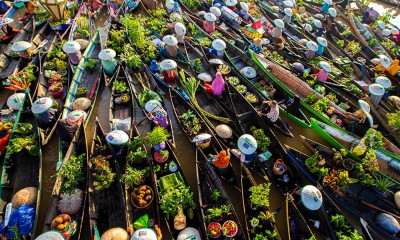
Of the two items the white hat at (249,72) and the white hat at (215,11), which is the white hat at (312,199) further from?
the white hat at (215,11)

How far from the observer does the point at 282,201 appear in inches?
440

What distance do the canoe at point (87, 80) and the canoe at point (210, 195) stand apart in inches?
233

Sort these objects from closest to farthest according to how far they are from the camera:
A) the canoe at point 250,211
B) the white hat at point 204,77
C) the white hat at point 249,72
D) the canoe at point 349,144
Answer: the canoe at point 250,211 → the canoe at point 349,144 → the white hat at point 204,77 → the white hat at point 249,72

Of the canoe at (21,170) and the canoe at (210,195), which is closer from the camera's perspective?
the canoe at (210,195)

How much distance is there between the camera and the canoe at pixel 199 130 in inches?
431

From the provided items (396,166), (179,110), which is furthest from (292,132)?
(179,110)

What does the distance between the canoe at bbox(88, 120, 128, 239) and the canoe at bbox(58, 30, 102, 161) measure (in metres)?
1.89

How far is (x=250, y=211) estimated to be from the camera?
32.8 ft

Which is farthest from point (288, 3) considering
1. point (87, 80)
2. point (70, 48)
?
point (70, 48)

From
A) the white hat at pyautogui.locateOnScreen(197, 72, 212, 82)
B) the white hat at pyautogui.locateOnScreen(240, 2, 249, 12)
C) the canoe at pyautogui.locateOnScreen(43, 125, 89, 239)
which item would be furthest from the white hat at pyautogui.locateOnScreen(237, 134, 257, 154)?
the white hat at pyautogui.locateOnScreen(240, 2, 249, 12)

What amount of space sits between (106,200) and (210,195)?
406 centimetres

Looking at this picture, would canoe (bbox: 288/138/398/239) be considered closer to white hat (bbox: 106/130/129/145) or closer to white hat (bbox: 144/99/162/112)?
white hat (bbox: 144/99/162/112)

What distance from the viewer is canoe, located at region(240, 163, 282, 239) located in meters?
9.39

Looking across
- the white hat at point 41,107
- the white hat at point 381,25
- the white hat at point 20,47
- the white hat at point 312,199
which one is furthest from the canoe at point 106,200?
the white hat at point 381,25
